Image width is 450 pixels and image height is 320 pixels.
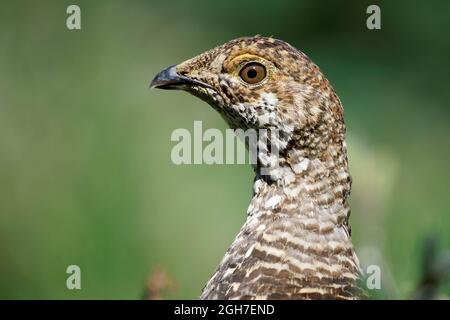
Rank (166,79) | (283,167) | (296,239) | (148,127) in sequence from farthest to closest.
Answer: (148,127), (166,79), (283,167), (296,239)

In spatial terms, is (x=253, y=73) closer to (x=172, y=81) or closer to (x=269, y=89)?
(x=269, y=89)

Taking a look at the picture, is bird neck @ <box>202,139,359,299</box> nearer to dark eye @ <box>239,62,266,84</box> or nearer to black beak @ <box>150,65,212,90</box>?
A: dark eye @ <box>239,62,266,84</box>

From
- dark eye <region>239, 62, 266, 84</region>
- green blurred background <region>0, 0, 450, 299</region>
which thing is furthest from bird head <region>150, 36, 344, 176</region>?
green blurred background <region>0, 0, 450, 299</region>

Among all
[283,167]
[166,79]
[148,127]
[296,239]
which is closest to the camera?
[296,239]

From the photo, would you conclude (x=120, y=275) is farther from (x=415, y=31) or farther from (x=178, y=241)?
(x=415, y=31)

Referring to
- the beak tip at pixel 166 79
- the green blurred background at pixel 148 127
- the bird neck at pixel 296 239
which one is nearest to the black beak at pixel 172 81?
the beak tip at pixel 166 79

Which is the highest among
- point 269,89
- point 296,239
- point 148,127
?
point 148,127

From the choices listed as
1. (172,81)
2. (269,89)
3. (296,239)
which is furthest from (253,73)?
(296,239)
